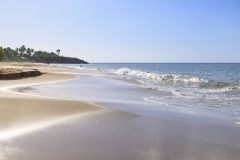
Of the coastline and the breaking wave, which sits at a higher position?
the coastline

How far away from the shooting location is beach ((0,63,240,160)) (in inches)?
263

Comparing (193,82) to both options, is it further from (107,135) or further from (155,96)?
(107,135)

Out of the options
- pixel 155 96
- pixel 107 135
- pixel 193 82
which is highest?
pixel 107 135

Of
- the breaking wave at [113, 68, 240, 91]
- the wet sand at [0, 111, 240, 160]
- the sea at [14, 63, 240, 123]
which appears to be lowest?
the breaking wave at [113, 68, 240, 91]

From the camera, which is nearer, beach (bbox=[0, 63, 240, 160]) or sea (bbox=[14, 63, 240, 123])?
beach (bbox=[0, 63, 240, 160])

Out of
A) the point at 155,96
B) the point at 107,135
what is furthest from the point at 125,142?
the point at 155,96

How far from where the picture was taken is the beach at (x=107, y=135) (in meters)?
6.69

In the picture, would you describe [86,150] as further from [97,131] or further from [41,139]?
[97,131]

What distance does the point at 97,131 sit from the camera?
856 centimetres

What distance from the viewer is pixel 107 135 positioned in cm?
818

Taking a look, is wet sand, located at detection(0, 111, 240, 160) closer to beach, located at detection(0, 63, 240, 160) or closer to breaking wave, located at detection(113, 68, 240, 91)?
beach, located at detection(0, 63, 240, 160)

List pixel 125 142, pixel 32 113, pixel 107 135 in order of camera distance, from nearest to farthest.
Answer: pixel 125 142 → pixel 107 135 → pixel 32 113

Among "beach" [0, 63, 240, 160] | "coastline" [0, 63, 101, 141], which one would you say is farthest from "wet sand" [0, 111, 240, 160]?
"coastline" [0, 63, 101, 141]

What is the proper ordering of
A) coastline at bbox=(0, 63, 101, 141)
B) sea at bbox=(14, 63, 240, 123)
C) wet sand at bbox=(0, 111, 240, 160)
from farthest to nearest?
sea at bbox=(14, 63, 240, 123)
coastline at bbox=(0, 63, 101, 141)
wet sand at bbox=(0, 111, 240, 160)
